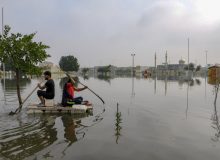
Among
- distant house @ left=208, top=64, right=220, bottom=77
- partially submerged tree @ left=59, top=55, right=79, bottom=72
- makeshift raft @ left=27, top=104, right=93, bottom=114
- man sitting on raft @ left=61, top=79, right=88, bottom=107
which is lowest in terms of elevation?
makeshift raft @ left=27, top=104, right=93, bottom=114

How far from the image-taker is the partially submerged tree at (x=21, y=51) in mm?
17847

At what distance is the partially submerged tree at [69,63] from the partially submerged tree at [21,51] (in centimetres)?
14206

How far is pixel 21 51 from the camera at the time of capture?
707 inches

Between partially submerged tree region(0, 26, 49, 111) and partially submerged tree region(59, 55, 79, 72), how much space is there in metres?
142

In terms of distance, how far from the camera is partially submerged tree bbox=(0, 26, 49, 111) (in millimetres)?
17847

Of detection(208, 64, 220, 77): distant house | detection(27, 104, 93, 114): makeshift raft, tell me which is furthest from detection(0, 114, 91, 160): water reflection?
detection(208, 64, 220, 77): distant house

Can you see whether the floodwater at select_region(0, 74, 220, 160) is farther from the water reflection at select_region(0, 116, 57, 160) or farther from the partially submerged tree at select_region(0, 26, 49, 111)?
the partially submerged tree at select_region(0, 26, 49, 111)

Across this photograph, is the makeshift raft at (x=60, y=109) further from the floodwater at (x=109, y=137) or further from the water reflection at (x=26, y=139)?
the water reflection at (x=26, y=139)

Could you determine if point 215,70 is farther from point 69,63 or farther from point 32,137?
point 69,63

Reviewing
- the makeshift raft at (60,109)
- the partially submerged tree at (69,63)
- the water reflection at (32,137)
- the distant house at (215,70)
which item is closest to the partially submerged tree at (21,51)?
the makeshift raft at (60,109)

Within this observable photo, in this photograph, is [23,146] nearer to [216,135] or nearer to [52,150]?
[52,150]

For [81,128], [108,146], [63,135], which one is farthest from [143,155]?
[81,128]

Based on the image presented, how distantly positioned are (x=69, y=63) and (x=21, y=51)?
144002 mm

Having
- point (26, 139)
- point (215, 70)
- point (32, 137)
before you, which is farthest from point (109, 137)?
point (215, 70)
